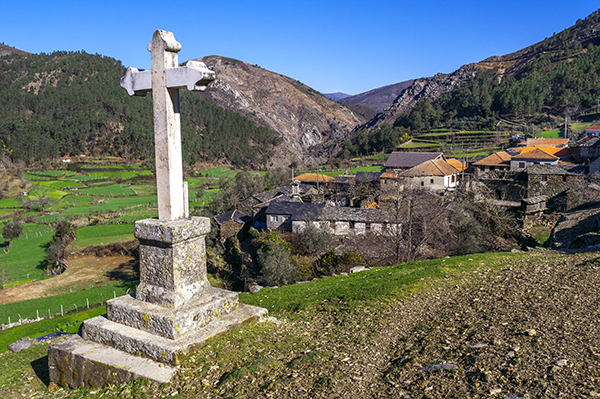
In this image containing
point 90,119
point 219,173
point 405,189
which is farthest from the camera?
point 90,119

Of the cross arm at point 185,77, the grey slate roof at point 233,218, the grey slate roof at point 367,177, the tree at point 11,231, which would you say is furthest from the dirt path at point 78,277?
the cross arm at point 185,77

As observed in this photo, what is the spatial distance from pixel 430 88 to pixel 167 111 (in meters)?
196

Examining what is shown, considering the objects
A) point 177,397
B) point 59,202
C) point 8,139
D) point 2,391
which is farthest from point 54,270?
point 8,139

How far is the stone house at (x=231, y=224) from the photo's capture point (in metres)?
41.0

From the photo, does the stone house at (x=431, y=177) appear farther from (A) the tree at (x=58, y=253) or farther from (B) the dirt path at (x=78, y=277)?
(A) the tree at (x=58, y=253)

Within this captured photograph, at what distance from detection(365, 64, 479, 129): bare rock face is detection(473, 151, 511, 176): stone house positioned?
122m

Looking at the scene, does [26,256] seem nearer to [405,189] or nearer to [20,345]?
[405,189]

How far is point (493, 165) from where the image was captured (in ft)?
165

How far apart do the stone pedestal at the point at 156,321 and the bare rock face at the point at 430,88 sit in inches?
6728

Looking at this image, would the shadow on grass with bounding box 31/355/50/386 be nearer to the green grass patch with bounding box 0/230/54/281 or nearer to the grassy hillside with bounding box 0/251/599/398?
the grassy hillside with bounding box 0/251/599/398

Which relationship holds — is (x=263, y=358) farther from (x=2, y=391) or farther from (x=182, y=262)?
(x=2, y=391)

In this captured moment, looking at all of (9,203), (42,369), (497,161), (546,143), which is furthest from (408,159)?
(9,203)

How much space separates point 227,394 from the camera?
478 cm

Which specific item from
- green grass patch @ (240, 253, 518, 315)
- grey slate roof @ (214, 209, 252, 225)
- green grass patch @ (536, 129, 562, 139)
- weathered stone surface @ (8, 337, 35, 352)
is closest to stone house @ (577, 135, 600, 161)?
green grass patch @ (536, 129, 562, 139)
